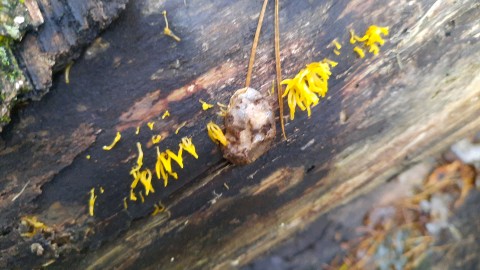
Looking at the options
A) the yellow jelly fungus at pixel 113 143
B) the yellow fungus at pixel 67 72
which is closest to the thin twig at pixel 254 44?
the yellow jelly fungus at pixel 113 143

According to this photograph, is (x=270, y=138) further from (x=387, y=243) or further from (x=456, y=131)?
(x=387, y=243)

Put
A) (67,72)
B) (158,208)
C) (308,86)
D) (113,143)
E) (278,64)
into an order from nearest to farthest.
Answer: (67,72) → (113,143) → (278,64) → (308,86) → (158,208)

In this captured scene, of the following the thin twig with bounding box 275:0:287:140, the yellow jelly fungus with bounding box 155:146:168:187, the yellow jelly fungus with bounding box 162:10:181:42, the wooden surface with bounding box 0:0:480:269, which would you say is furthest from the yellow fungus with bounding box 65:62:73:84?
the thin twig with bounding box 275:0:287:140

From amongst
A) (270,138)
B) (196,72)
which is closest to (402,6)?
(270,138)

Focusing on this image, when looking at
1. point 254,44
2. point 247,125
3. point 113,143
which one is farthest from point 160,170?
point 254,44

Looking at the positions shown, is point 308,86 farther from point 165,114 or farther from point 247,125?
point 165,114

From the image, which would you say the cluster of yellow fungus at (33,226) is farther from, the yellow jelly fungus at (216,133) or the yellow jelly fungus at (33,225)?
the yellow jelly fungus at (216,133)

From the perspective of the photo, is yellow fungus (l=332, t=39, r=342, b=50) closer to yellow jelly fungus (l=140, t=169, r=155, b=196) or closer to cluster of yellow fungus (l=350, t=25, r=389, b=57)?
cluster of yellow fungus (l=350, t=25, r=389, b=57)
